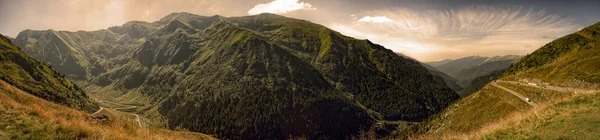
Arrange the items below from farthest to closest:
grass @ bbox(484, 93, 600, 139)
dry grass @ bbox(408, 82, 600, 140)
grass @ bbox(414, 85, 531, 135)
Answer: grass @ bbox(414, 85, 531, 135) → dry grass @ bbox(408, 82, 600, 140) → grass @ bbox(484, 93, 600, 139)

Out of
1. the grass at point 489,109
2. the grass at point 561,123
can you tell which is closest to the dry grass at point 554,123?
the grass at point 561,123

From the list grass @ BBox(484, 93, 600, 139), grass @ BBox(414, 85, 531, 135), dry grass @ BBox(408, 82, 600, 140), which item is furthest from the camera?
grass @ BBox(414, 85, 531, 135)

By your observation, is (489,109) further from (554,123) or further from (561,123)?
(561,123)

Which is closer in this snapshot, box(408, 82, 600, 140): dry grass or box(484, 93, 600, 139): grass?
box(484, 93, 600, 139): grass

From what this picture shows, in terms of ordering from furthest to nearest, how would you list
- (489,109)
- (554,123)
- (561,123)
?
(489,109), (554,123), (561,123)

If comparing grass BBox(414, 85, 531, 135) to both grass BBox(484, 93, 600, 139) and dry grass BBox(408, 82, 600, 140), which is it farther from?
grass BBox(484, 93, 600, 139)

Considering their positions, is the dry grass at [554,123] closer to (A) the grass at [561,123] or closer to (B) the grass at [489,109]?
(A) the grass at [561,123]

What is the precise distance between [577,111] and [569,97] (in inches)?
207

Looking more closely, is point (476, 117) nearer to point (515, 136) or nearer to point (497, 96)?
point (497, 96)

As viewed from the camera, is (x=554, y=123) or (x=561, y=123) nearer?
(x=561, y=123)

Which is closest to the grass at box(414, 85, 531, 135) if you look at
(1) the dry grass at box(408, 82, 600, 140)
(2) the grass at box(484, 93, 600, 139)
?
(1) the dry grass at box(408, 82, 600, 140)

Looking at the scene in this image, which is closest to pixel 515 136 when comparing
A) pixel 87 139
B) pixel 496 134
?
pixel 496 134

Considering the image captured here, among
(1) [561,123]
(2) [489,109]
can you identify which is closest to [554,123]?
(1) [561,123]

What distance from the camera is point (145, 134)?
18.3 m
